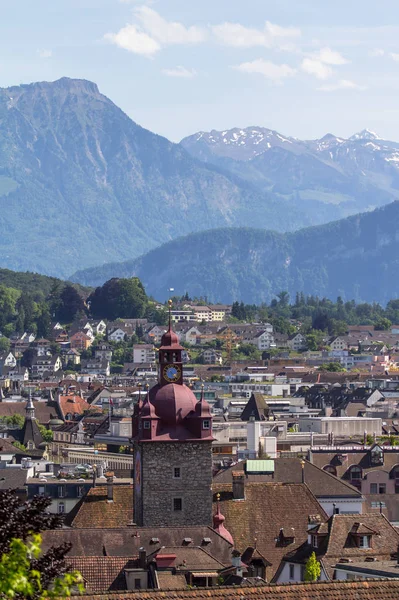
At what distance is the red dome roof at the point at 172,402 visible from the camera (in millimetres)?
56969

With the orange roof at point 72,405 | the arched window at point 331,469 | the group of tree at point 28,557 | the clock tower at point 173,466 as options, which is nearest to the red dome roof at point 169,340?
the clock tower at point 173,466

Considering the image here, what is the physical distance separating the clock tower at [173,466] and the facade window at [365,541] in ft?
16.1

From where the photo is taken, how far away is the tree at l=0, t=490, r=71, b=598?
22.2 meters

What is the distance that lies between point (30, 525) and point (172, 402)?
35.0 m

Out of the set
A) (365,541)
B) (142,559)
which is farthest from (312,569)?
(365,541)

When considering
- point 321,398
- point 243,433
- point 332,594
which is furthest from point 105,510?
point 321,398

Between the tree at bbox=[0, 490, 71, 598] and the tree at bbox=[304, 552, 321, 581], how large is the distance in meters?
23.7

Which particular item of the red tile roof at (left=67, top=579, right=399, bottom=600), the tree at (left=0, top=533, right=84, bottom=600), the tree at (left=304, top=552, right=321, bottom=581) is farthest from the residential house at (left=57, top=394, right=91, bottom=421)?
the tree at (left=0, top=533, right=84, bottom=600)

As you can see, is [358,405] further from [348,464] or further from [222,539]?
[222,539]

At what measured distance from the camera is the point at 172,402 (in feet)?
189

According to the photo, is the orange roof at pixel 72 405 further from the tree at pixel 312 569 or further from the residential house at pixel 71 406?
the tree at pixel 312 569

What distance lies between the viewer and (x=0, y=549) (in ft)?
72.4

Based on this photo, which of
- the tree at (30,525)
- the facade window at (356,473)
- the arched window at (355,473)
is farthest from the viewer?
the facade window at (356,473)

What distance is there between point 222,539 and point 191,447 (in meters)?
4.69
